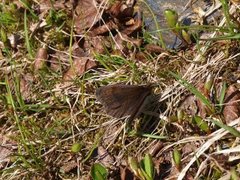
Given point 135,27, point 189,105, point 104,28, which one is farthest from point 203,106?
point 104,28

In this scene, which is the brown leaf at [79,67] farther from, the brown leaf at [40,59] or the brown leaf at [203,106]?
the brown leaf at [203,106]

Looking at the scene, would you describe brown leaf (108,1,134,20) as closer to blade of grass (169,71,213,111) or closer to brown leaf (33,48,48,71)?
brown leaf (33,48,48,71)

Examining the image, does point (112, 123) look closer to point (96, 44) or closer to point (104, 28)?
point (96, 44)

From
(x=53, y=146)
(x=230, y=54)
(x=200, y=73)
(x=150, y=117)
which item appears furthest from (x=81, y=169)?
(x=230, y=54)

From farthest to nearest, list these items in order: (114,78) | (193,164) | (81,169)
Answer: (114,78)
(81,169)
(193,164)

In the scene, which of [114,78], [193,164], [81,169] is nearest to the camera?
[193,164]

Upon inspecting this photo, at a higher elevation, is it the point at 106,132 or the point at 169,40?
the point at 169,40

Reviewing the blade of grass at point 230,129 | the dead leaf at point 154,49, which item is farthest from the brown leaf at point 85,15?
the blade of grass at point 230,129

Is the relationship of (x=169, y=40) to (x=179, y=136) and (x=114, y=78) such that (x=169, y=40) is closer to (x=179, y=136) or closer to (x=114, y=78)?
(x=114, y=78)

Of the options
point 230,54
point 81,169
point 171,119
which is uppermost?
point 230,54
